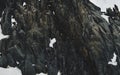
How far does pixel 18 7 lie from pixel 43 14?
2150mm

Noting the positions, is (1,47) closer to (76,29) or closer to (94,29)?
(76,29)

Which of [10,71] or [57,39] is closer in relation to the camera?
[10,71]

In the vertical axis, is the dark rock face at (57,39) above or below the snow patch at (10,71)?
above

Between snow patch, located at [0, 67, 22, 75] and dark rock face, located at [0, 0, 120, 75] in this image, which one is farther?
dark rock face, located at [0, 0, 120, 75]

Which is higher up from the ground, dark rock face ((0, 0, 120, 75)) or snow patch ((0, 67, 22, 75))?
dark rock face ((0, 0, 120, 75))

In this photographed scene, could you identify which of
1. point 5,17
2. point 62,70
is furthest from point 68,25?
point 5,17

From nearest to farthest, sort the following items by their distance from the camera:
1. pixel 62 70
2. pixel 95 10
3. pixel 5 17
A: pixel 62 70 → pixel 5 17 → pixel 95 10

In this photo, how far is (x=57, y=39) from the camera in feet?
75.4

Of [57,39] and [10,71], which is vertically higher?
[57,39]

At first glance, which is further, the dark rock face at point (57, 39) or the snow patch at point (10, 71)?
the dark rock face at point (57, 39)

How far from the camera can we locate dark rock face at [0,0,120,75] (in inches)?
861

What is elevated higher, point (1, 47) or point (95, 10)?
point (95, 10)

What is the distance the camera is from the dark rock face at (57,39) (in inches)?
861

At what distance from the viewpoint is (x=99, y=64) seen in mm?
22266
